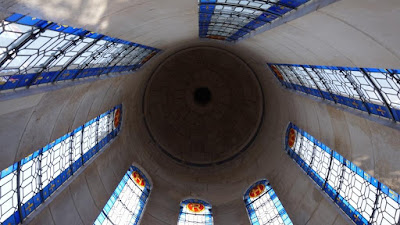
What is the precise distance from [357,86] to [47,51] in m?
9.59

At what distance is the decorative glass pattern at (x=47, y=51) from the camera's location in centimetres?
668

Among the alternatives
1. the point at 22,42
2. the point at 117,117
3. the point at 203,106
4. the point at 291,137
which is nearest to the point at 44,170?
the point at 22,42

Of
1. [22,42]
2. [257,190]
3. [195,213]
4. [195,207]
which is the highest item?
[22,42]

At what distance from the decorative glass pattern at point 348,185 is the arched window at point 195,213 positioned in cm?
656

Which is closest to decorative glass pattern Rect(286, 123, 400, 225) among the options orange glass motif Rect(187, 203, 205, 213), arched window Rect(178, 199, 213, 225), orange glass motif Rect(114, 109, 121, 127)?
arched window Rect(178, 199, 213, 225)

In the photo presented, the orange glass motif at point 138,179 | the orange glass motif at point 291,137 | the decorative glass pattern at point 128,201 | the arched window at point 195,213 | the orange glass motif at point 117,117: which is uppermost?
the orange glass motif at point 117,117

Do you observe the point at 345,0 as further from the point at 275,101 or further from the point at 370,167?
the point at 275,101

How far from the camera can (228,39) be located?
16.9 meters

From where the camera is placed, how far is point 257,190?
19.1 m

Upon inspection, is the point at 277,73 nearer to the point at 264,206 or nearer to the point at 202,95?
the point at 264,206

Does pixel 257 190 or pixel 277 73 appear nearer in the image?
pixel 277 73

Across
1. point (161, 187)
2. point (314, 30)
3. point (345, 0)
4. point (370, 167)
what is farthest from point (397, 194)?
point (161, 187)

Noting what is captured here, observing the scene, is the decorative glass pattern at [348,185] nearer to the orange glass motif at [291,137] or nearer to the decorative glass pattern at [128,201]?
the orange glass motif at [291,137]

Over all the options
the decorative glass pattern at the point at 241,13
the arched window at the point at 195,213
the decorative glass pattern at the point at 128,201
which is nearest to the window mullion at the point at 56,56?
the decorative glass pattern at the point at 241,13
